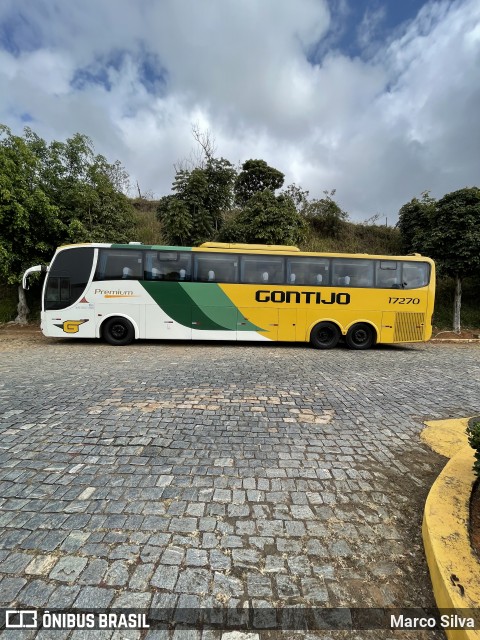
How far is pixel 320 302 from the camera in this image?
955 cm

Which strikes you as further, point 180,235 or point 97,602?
point 180,235

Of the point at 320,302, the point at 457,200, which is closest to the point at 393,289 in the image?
the point at 320,302

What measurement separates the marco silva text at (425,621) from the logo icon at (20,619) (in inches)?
71.5

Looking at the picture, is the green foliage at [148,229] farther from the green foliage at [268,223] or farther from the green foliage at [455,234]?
the green foliage at [455,234]

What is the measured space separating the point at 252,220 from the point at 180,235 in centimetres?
Answer: 329

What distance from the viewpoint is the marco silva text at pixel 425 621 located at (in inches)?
59.1

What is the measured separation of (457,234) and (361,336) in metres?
6.64

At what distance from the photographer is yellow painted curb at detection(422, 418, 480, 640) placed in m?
1.51

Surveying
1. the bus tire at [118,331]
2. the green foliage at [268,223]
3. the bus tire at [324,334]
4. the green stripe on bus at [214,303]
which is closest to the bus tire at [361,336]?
the bus tire at [324,334]

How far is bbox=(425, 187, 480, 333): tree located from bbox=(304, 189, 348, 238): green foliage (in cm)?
897

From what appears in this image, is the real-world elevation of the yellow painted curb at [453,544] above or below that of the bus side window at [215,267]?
Result: below

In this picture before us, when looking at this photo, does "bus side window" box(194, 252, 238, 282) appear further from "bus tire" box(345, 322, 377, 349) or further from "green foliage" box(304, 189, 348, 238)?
"green foliage" box(304, 189, 348, 238)

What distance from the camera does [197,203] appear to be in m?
13.8

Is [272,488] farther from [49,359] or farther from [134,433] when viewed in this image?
[49,359]
